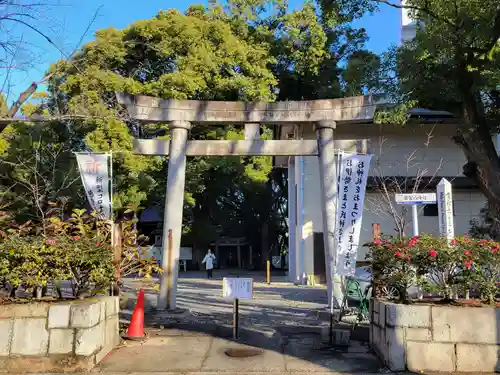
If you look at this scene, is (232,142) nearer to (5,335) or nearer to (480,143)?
(480,143)

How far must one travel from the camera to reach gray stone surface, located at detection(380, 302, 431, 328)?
18.9 feet

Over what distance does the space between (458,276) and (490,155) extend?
4.86 m

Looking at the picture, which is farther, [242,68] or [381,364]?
[242,68]

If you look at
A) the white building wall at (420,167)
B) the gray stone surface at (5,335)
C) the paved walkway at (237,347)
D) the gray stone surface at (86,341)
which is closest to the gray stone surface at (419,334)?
the paved walkway at (237,347)

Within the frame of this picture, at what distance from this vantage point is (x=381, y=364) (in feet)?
20.2

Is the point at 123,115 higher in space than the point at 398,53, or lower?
lower

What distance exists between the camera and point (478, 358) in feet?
18.7

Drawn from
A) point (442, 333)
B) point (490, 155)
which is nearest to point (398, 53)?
point (490, 155)

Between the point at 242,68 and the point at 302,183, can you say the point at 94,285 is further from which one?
the point at 242,68

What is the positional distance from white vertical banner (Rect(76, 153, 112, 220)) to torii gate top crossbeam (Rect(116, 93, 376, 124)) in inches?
51.5

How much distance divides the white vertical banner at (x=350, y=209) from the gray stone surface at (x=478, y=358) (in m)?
2.93

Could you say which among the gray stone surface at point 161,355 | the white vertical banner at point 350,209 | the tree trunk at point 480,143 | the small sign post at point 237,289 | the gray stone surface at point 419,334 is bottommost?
the gray stone surface at point 161,355

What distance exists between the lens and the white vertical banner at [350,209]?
8586 mm

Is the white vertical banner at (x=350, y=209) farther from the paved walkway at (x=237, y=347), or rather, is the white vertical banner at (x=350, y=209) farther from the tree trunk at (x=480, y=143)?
the tree trunk at (x=480, y=143)
